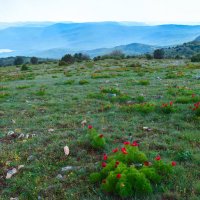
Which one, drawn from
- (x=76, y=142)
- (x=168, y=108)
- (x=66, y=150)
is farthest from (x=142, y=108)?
(x=66, y=150)

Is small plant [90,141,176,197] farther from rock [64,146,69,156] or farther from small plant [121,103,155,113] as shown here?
small plant [121,103,155,113]

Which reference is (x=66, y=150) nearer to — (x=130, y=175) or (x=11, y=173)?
(x=11, y=173)

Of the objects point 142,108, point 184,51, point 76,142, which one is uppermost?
point 76,142

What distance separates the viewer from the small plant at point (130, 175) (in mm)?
5832

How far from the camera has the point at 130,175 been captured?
5922mm

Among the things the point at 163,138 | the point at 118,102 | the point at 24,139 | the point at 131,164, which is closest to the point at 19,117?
the point at 24,139

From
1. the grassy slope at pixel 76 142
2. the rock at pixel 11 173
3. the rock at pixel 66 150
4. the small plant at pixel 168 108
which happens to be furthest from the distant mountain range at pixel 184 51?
the rock at pixel 11 173

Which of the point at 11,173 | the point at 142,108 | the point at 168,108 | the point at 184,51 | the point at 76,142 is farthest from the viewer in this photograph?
the point at 184,51

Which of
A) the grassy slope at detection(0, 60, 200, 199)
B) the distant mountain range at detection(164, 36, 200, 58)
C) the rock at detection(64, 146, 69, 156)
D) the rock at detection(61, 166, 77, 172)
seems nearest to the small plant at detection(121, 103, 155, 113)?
the grassy slope at detection(0, 60, 200, 199)

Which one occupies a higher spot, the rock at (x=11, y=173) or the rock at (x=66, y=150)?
the rock at (x=66, y=150)

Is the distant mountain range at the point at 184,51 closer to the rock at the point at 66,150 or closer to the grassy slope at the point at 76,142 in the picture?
the grassy slope at the point at 76,142

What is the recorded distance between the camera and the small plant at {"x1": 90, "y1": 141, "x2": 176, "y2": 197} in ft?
19.1

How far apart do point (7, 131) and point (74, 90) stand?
875 cm

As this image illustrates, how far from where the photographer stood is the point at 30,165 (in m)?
7.57
